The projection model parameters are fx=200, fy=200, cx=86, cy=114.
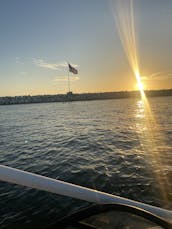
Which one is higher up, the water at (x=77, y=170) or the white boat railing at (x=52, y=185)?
the white boat railing at (x=52, y=185)

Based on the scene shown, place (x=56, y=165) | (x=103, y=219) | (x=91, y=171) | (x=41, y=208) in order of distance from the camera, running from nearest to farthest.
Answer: (x=103, y=219) → (x=41, y=208) → (x=91, y=171) → (x=56, y=165)

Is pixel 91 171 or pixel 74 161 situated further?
pixel 74 161

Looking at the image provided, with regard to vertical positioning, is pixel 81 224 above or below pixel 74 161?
above

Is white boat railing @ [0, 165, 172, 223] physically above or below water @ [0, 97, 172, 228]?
above

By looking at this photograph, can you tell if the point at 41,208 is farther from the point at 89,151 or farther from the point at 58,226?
→ the point at 89,151

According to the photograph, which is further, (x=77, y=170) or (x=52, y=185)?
(x=77, y=170)

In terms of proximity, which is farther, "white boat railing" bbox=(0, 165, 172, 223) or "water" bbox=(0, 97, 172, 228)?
"water" bbox=(0, 97, 172, 228)

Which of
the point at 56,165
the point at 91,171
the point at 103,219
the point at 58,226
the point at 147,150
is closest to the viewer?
the point at 58,226

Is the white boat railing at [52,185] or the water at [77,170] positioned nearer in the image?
the white boat railing at [52,185]

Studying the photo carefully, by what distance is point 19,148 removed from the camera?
1362 centimetres

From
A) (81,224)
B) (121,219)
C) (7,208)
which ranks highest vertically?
(81,224)

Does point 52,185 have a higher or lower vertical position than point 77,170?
higher

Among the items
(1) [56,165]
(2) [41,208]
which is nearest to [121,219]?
(2) [41,208]

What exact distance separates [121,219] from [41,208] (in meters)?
3.06
